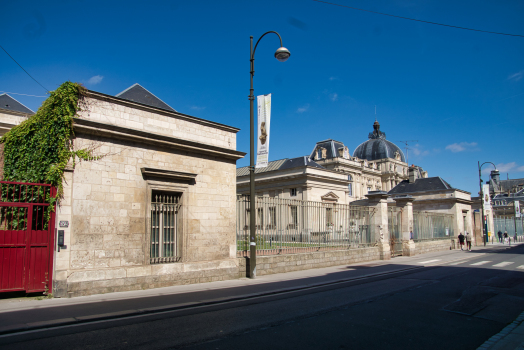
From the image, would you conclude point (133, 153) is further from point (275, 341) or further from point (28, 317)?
point (275, 341)

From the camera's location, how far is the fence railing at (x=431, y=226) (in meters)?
26.1

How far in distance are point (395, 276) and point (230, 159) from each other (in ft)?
25.8

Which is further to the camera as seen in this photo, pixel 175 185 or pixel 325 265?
pixel 325 265

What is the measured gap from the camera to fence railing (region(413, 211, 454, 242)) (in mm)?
26125

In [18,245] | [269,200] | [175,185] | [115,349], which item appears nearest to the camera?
[115,349]

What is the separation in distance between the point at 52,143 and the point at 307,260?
10778 millimetres

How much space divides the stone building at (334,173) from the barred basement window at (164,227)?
29.2 meters

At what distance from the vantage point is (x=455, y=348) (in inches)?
212

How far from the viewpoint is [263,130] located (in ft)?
42.7

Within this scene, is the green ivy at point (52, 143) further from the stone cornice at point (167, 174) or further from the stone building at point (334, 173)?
the stone building at point (334, 173)

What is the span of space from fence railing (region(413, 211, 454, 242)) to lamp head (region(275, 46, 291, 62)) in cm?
1834

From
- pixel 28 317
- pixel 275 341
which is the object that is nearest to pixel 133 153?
pixel 28 317

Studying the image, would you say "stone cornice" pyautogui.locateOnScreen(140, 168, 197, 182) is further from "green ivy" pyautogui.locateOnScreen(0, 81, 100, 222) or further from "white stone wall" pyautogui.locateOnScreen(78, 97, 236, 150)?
"green ivy" pyautogui.locateOnScreen(0, 81, 100, 222)

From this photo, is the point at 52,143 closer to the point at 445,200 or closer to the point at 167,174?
the point at 167,174
